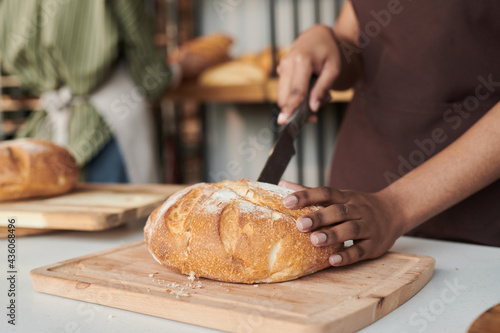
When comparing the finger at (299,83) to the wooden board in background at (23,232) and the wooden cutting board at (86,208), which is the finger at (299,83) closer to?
the wooden cutting board at (86,208)

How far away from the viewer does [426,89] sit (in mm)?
1285

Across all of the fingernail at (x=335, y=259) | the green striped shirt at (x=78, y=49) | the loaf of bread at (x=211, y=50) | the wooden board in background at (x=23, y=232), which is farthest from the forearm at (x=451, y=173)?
the loaf of bread at (x=211, y=50)

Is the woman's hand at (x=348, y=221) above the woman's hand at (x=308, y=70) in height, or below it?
below

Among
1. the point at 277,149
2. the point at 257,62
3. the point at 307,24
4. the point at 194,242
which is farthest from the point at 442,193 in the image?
the point at 307,24

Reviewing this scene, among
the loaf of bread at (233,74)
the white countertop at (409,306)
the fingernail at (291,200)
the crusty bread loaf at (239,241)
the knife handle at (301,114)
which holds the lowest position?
the white countertop at (409,306)

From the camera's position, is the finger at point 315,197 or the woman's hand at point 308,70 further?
the woman's hand at point 308,70

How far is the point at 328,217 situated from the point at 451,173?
0.89 feet

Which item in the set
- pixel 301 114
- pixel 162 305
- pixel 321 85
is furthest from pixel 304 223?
pixel 321 85

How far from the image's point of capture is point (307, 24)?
3.10 metres

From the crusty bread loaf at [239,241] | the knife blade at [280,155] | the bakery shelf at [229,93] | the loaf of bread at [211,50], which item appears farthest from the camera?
the loaf of bread at [211,50]

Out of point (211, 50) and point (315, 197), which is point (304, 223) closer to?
point (315, 197)

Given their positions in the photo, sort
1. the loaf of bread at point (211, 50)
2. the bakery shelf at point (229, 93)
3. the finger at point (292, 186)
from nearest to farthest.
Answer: the finger at point (292, 186) < the bakery shelf at point (229, 93) < the loaf of bread at point (211, 50)

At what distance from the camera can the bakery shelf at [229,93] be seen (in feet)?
8.43

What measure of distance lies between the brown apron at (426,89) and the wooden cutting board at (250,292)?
0.38 m
